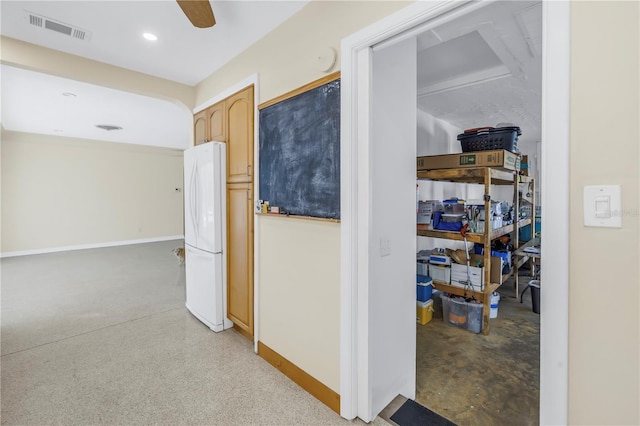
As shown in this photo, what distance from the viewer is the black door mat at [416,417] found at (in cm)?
174

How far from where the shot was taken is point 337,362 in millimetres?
1797

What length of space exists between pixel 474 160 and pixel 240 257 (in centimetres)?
230

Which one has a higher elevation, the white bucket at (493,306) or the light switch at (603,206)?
the light switch at (603,206)

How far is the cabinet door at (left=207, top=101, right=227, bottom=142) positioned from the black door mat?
2.50 metres

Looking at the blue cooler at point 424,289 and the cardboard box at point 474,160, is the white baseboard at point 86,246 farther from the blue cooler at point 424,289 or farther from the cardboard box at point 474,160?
the cardboard box at point 474,160

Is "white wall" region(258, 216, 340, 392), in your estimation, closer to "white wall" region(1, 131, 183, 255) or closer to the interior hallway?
the interior hallway

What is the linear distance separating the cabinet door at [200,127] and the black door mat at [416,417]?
283cm

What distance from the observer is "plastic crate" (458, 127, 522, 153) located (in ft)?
9.37

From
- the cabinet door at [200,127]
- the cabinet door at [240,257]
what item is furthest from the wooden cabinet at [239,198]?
the cabinet door at [200,127]

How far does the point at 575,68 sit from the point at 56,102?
563cm

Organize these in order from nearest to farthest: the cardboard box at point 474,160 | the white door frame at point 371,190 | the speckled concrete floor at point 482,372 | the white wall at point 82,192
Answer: the white door frame at point 371,190 → the speckled concrete floor at point 482,372 → the cardboard box at point 474,160 → the white wall at point 82,192

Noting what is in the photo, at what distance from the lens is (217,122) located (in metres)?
2.96

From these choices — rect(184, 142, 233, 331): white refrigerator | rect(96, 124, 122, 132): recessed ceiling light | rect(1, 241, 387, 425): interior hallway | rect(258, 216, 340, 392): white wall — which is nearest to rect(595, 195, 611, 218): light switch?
rect(258, 216, 340, 392): white wall

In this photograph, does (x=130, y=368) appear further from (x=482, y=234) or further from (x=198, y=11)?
(x=482, y=234)
